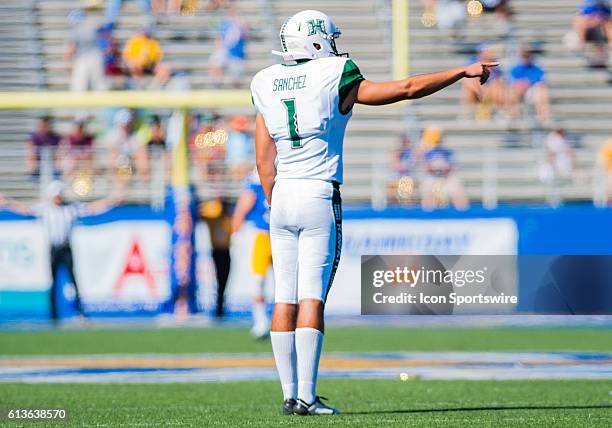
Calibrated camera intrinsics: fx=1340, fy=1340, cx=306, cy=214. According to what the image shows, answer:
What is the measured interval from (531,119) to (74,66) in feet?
19.0

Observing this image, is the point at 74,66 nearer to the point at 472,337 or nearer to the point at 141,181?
the point at 141,181

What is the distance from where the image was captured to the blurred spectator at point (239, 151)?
1578 cm

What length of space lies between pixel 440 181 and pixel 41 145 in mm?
4821

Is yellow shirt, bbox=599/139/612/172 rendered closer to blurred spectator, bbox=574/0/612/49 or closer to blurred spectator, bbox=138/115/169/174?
blurred spectator, bbox=574/0/612/49

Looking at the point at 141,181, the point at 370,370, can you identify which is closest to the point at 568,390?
the point at 370,370

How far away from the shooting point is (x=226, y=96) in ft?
44.9

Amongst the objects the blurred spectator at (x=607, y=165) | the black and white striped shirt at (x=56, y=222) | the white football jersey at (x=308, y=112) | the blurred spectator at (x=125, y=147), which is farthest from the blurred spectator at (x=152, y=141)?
the white football jersey at (x=308, y=112)

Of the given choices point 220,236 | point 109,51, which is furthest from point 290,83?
point 109,51

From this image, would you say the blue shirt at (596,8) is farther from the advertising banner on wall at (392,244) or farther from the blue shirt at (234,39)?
the blue shirt at (234,39)

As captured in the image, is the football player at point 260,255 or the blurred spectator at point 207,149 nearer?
the football player at point 260,255

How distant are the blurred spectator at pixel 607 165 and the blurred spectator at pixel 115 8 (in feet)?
20.3

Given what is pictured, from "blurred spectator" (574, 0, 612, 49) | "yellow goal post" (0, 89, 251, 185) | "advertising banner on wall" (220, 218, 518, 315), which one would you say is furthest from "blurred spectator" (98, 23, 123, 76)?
"blurred spectator" (574, 0, 612, 49)

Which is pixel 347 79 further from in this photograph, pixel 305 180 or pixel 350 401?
pixel 350 401

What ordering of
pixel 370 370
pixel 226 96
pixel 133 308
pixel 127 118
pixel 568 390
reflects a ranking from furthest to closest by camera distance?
pixel 127 118 < pixel 133 308 < pixel 226 96 < pixel 370 370 < pixel 568 390
